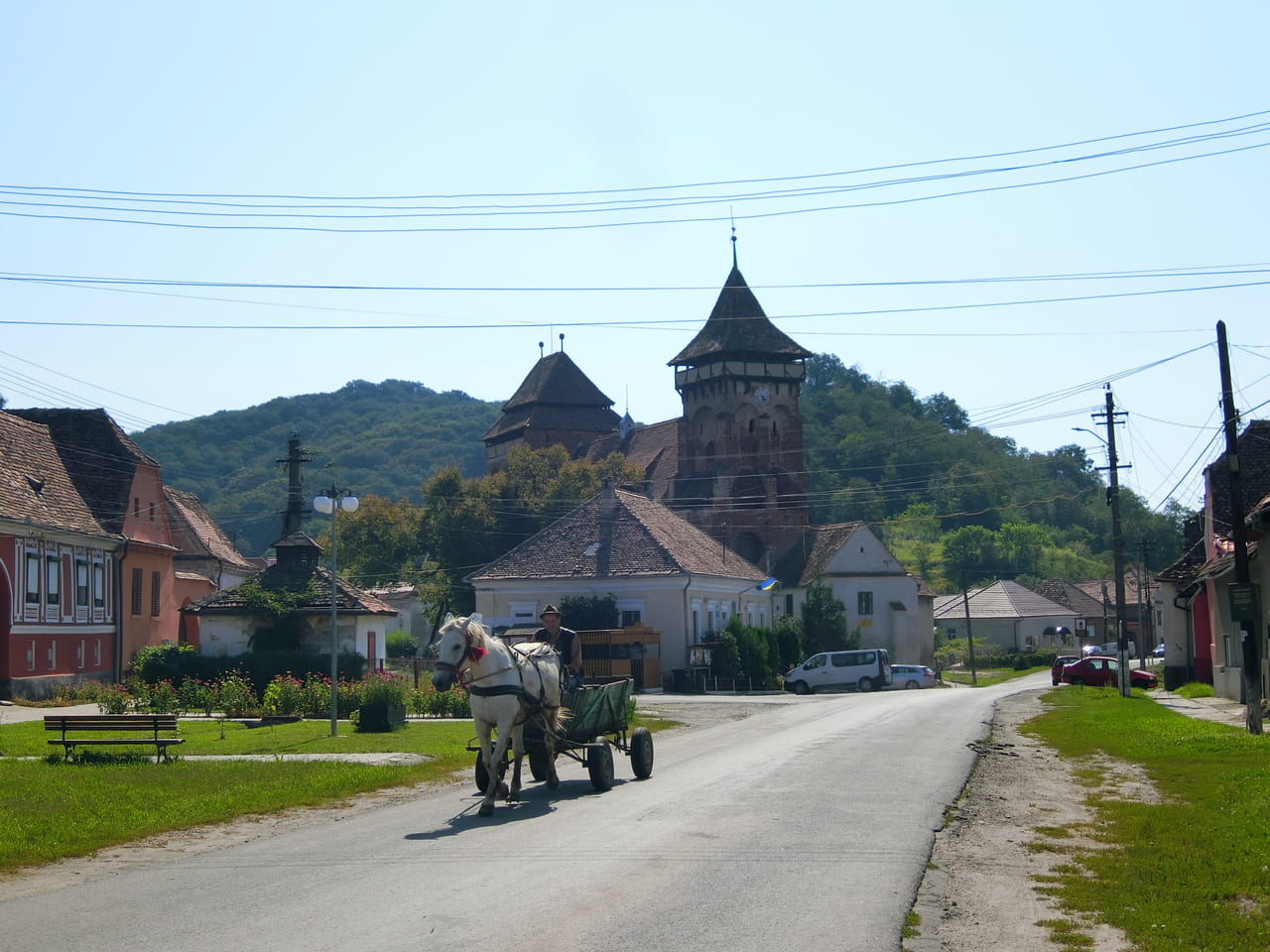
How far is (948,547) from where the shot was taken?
14788 centimetres

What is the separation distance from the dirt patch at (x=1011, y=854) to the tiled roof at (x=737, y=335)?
A: 6812 cm

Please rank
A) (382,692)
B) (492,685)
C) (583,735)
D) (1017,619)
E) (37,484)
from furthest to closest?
(1017,619) → (37,484) → (382,692) → (583,735) → (492,685)

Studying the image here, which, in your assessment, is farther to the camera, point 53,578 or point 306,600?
point 53,578

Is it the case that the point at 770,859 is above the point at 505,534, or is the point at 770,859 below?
below

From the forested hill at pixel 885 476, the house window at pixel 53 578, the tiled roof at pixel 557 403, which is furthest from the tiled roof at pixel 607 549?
the forested hill at pixel 885 476

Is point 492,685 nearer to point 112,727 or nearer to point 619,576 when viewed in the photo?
point 112,727

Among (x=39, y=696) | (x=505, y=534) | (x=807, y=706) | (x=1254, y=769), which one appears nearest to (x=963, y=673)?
(x=505, y=534)

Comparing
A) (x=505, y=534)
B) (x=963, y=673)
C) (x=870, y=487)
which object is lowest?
(x=963, y=673)

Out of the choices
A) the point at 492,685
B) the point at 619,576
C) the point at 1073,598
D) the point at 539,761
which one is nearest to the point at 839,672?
the point at 619,576

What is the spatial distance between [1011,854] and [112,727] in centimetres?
1426

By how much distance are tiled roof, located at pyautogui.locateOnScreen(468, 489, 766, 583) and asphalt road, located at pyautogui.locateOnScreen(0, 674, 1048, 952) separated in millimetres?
36709

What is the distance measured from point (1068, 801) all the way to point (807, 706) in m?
23.6

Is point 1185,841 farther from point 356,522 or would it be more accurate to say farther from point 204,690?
point 356,522

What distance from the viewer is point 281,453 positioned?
147 m
